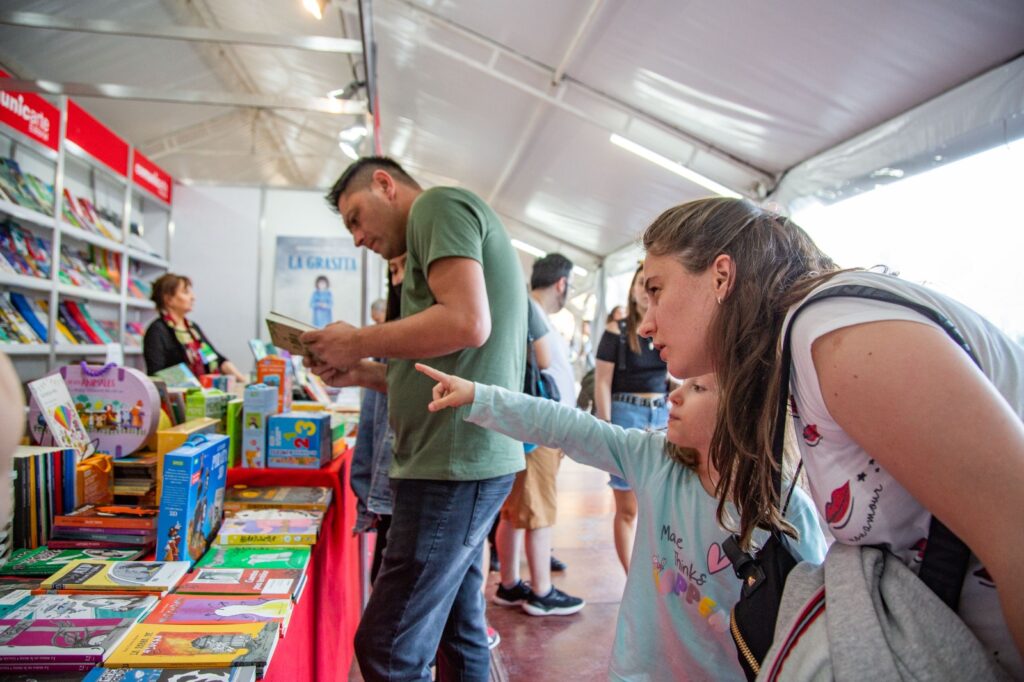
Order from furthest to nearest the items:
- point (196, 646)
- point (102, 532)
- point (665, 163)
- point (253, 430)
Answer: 1. point (665, 163)
2. point (253, 430)
3. point (102, 532)
4. point (196, 646)

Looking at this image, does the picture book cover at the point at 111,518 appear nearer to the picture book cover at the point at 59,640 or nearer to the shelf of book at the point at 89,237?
the picture book cover at the point at 59,640

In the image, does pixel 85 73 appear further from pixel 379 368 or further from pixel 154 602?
pixel 154 602

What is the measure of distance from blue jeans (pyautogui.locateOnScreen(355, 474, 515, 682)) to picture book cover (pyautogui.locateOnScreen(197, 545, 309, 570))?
21 cm

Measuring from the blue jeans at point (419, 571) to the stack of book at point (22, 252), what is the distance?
3.46 meters

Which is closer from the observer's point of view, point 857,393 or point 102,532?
point 857,393

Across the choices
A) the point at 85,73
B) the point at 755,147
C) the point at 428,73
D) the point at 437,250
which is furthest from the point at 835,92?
the point at 85,73

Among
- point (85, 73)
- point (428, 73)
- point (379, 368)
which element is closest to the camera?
point (379, 368)

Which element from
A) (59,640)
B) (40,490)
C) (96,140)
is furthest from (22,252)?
(59,640)

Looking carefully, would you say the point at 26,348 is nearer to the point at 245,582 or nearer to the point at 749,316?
the point at 245,582

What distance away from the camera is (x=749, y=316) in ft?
2.60

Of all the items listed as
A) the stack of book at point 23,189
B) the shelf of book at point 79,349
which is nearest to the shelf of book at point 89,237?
the stack of book at point 23,189

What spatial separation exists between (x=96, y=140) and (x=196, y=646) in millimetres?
A: 4784

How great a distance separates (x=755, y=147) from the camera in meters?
4.70

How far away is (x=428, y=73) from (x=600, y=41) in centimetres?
256
